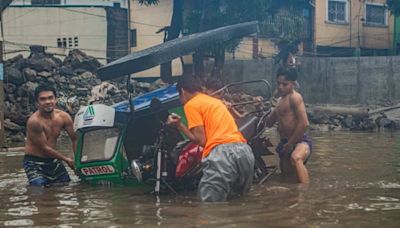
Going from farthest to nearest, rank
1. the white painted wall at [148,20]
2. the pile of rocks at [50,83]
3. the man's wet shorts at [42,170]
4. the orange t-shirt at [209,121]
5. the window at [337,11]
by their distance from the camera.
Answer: the window at [337,11] → the white painted wall at [148,20] → the pile of rocks at [50,83] → the man's wet shorts at [42,170] → the orange t-shirt at [209,121]

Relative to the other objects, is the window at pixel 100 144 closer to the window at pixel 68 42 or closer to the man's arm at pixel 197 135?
the man's arm at pixel 197 135

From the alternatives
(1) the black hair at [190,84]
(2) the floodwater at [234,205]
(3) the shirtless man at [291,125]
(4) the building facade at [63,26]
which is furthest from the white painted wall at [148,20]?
(1) the black hair at [190,84]

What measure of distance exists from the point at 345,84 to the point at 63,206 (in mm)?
22881

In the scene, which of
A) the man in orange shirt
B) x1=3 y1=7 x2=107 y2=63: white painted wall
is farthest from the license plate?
x1=3 y1=7 x2=107 y2=63: white painted wall

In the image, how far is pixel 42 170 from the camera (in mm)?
8930

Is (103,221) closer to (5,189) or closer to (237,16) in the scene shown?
(5,189)

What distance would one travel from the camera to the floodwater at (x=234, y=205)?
6141mm

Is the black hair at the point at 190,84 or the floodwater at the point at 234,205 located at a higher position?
the black hair at the point at 190,84

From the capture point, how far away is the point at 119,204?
7344mm

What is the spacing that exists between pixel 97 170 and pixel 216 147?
2247 mm

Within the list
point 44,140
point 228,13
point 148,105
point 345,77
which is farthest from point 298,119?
point 345,77

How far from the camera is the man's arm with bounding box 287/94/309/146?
8594 millimetres

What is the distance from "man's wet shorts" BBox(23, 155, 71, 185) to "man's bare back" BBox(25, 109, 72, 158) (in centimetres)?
10

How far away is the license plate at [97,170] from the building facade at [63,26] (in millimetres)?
25329
